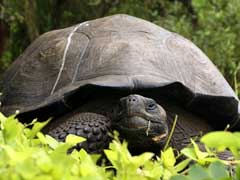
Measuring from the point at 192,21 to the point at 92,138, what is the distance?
5.14 m

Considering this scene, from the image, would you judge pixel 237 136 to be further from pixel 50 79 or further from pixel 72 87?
pixel 50 79

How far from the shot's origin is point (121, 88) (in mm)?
3617

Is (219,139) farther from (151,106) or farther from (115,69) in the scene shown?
(115,69)

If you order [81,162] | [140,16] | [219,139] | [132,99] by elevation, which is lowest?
[140,16]

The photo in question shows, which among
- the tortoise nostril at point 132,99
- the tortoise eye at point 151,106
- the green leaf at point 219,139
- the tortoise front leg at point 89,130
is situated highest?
the green leaf at point 219,139

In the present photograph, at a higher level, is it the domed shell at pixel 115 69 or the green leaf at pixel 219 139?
the green leaf at pixel 219 139

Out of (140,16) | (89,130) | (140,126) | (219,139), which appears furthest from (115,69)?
(140,16)

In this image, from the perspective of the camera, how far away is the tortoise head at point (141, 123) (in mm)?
3367

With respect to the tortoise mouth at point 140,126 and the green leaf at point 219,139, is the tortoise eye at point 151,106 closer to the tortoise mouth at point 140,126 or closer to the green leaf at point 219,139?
the tortoise mouth at point 140,126

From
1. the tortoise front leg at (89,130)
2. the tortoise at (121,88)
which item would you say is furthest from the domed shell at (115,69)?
the tortoise front leg at (89,130)

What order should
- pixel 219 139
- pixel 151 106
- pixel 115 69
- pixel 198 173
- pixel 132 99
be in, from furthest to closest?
pixel 115 69
pixel 151 106
pixel 132 99
pixel 198 173
pixel 219 139

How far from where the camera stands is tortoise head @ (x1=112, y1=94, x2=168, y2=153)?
337 centimetres

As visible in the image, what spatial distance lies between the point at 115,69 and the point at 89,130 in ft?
1.08

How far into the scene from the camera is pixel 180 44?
4184 millimetres
